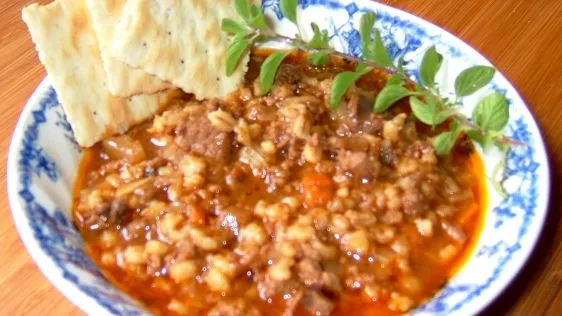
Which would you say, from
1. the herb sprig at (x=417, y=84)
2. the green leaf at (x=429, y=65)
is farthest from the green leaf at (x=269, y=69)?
the green leaf at (x=429, y=65)

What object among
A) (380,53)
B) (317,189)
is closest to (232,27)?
(380,53)

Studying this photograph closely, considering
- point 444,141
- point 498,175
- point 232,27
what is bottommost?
point 498,175

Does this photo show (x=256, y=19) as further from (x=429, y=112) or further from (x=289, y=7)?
(x=429, y=112)

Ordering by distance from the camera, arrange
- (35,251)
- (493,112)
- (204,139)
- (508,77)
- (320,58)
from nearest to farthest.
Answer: (35,251) < (493,112) < (204,139) < (320,58) < (508,77)

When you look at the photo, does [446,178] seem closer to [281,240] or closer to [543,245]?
[543,245]

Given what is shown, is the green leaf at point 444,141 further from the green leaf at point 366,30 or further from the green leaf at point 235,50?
the green leaf at point 235,50

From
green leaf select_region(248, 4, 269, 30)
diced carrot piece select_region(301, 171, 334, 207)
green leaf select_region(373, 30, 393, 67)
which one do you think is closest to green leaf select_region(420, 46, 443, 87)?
green leaf select_region(373, 30, 393, 67)

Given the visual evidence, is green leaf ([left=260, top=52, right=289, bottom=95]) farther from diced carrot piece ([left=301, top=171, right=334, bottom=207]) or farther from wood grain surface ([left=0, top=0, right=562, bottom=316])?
wood grain surface ([left=0, top=0, right=562, bottom=316])

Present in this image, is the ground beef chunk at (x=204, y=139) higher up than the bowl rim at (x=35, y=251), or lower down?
lower down
